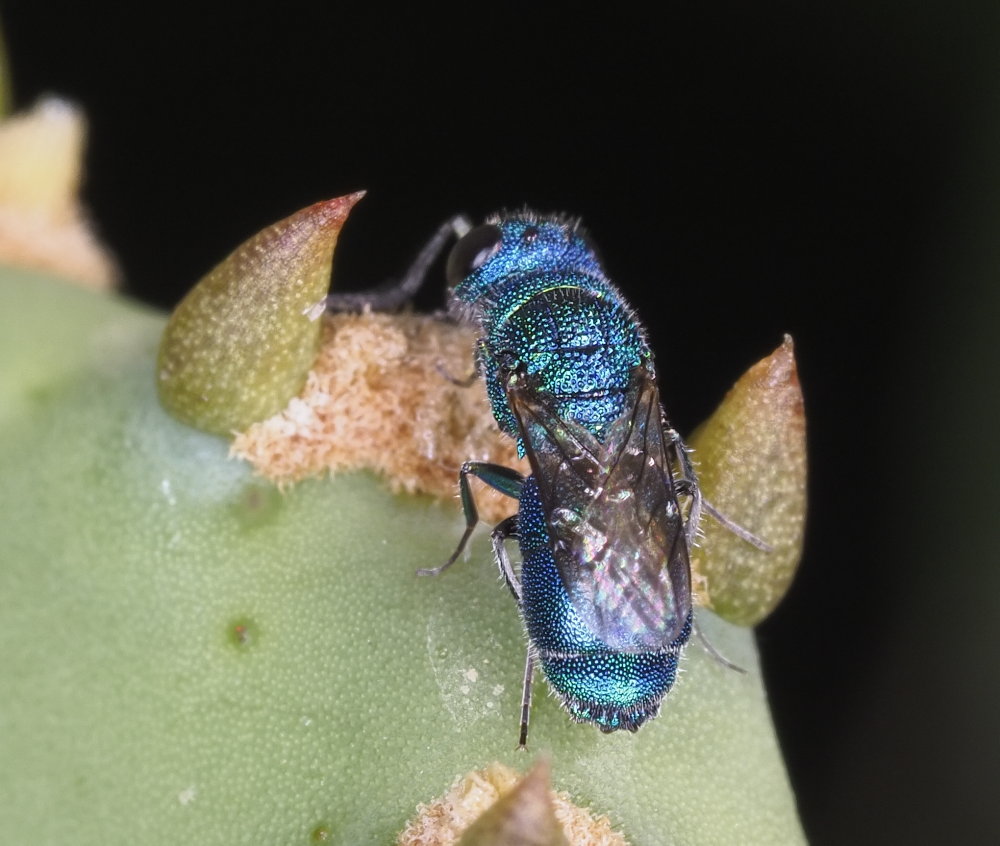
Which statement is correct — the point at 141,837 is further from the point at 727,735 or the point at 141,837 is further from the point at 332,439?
the point at 727,735

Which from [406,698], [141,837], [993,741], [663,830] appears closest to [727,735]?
[663,830]

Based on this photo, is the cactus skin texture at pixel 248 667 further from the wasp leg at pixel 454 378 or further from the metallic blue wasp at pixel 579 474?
the wasp leg at pixel 454 378

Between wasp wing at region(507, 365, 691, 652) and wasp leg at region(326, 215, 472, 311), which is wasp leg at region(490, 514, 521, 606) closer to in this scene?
wasp wing at region(507, 365, 691, 652)

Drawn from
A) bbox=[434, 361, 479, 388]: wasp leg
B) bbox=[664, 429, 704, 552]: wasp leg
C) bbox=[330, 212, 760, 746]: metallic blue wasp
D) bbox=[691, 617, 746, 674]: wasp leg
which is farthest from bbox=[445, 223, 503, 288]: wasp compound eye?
bbox=[691, 617, 746, 674]: wasp leg

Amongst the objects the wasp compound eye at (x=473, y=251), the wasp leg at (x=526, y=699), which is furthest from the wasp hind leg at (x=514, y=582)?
the wasp compound eye at (x=473, y=251)

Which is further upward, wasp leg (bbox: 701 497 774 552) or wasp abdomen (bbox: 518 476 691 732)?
wasp leg (bbox: 701 497 774 552)
